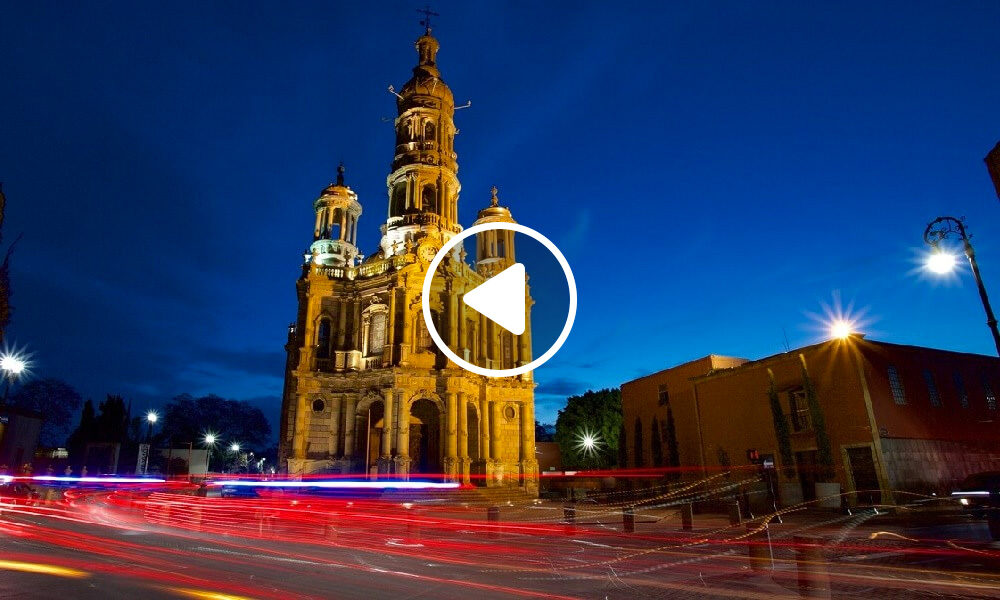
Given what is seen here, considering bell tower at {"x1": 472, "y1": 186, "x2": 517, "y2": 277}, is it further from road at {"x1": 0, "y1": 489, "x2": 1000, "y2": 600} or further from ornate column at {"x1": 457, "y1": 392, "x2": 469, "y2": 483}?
road at {"x1": 0, "y1": 489, "x2": 1000, "y2": 600}

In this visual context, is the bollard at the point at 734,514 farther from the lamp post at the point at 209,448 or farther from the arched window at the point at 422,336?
the lamp post at the point at 209,448

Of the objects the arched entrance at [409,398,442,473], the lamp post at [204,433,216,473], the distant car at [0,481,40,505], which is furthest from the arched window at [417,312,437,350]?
the lamp post at [204,433,216,473]

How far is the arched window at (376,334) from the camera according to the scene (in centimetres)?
3803

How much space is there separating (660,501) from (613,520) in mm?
10686

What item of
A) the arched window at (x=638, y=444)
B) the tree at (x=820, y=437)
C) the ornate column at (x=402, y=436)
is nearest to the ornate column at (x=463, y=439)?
the ornate column at (x=402, y=436)

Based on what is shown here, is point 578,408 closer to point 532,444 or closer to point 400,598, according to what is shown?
point 532,444

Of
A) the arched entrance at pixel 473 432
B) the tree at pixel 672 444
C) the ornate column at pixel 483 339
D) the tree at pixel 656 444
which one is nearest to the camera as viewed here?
the tree at pixel 672 444

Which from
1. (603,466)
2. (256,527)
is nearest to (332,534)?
(256,527)

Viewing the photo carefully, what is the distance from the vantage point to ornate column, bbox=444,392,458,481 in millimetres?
33625

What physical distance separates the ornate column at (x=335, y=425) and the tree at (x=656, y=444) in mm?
20447

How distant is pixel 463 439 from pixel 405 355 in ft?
21.5

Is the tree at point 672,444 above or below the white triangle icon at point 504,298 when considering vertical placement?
below

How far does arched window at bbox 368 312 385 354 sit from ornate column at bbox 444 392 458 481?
6.41 meters

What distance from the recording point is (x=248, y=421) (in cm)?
8438
